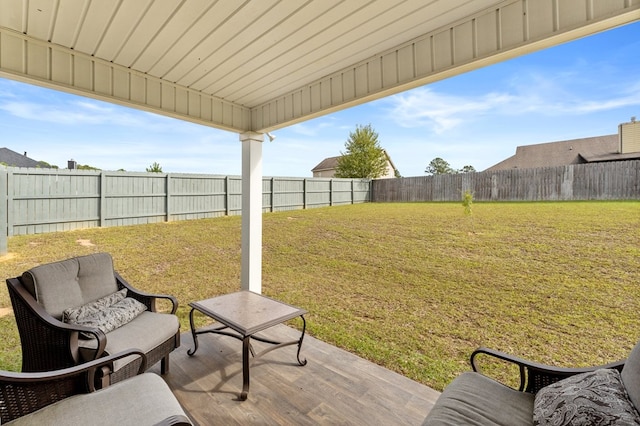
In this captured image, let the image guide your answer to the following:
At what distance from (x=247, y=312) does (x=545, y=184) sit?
4686mm

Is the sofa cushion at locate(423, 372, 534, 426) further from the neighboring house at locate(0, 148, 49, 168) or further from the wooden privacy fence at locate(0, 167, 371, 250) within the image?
the neighboring house at locate(0, 148, 49, 168)

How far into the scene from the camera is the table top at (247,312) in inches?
78.9

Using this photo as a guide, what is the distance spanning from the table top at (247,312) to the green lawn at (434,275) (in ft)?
2.50

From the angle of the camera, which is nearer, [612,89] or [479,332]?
[612,89]

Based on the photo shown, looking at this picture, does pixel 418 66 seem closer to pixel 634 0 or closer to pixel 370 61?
pixel 370 61

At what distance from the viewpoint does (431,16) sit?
1652 mm

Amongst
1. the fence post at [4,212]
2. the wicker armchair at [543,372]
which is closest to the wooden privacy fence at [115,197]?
the fence post at [4,212]

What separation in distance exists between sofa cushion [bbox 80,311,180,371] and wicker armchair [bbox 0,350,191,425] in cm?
30

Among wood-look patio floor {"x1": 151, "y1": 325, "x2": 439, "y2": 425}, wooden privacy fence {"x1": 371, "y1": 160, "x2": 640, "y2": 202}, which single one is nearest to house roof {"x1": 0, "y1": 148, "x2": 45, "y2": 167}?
wood-look patio floor {"x1": 151, "y1": 325, "x2": 439, "y2": 425}

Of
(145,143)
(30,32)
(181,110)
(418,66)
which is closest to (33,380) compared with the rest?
(30,32)

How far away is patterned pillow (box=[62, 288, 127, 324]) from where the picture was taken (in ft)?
6.06

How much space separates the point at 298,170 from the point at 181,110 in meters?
6.96

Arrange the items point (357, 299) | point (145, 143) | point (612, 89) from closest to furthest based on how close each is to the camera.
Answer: point (612, 89) → point (357, 299) → point (145, 143)

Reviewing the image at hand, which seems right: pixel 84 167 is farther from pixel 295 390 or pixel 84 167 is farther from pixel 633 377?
pixel 633 377
